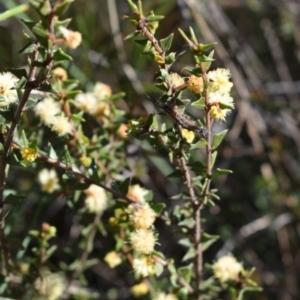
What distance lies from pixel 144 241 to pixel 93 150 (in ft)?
0.75

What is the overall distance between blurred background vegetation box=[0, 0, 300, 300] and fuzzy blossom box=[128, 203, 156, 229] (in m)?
0.40

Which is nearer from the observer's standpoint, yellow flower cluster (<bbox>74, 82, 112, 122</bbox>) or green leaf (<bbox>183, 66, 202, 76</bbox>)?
green leaf (<bbox>183, 66, 202, 76</bbox>)

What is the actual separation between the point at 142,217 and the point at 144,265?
0.28 ft

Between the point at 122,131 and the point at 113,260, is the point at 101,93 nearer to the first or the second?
the point at 122,131

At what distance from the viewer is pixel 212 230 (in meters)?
1.54

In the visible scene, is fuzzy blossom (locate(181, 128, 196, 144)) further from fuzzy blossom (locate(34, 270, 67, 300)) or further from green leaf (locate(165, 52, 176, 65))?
fuzzy blossom (locate(34, 270, 67, 300))

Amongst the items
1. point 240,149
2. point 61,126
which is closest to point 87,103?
point 61,126

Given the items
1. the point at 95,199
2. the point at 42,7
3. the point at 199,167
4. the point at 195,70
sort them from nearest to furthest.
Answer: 1. the point at 42,7
2. the point at 195,70
3. the point at 199,167
4. the point at 95,199

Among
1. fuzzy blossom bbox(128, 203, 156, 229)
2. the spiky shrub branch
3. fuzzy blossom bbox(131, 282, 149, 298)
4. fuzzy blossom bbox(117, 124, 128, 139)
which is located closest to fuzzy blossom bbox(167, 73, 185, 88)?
the spiky shrub branch

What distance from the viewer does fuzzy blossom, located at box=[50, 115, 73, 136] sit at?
852 mm

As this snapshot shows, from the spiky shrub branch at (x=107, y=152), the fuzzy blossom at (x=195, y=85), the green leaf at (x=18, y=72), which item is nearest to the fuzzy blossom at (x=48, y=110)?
the spiky shrub branch at (x=107, y=152)

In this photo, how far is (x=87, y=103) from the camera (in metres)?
0.98

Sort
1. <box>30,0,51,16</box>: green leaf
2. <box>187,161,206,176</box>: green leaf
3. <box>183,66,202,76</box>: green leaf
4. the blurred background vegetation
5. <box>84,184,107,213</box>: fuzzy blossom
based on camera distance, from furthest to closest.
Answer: the blurred background vegetation
<box>84,184,107,213</box>: fuzzy blossom
<box>187,161,206,176</box>: green leaf
<box>183,66,202,76</box>: green leaf
<box>30,0,51,16</box>: green leaf

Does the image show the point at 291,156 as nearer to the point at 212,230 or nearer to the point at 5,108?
the point at 212,230
